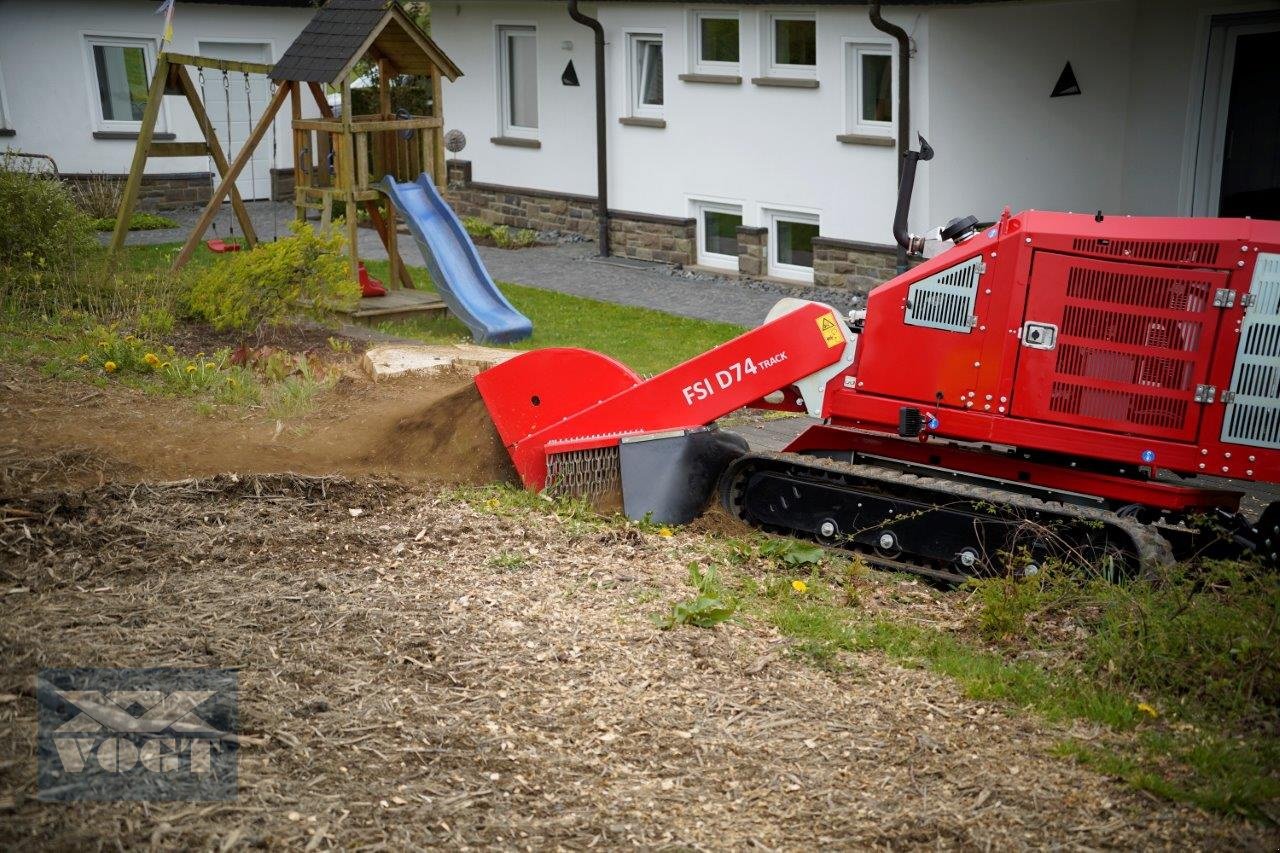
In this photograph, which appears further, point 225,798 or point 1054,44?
point 1054,44

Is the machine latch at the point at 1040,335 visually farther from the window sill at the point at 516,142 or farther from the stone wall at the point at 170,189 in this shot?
the stone wall at the point at 170,189

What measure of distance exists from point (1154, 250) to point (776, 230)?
10.2 metres

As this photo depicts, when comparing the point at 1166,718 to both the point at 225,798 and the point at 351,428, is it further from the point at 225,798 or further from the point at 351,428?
the point at 351,428

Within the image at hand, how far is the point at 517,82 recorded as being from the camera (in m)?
20.2

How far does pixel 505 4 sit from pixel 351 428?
12.2 meters

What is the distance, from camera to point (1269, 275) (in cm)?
630

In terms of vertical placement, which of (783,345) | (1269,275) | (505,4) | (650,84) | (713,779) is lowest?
(713,779)

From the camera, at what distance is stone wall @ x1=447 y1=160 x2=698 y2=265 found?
58.2 feet

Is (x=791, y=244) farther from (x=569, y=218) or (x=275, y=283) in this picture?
(x=275, y=283)

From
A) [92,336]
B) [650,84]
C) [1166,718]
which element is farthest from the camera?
[650,84]

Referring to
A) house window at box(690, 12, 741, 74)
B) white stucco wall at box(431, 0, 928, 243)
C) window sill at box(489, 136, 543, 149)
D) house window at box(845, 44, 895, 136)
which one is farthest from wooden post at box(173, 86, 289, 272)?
house window at box(845, 44, 895, 136)

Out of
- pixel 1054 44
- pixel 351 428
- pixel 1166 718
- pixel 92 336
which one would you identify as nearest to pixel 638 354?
pixel 351 428

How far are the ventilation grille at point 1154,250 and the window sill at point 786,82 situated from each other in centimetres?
929

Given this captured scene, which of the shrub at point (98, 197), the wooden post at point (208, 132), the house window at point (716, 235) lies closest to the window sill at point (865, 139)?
the house window at point (716, 235)
